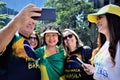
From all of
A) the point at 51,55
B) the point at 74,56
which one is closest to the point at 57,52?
the point at 51,55

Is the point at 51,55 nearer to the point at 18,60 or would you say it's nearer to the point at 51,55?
the point at 51,55

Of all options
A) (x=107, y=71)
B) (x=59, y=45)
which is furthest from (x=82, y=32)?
(x=107, y=71)

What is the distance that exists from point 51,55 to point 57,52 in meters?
0.11

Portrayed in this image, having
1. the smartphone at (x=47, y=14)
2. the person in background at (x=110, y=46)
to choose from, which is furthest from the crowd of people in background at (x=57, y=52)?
the smartphone at (x=47, y=14)

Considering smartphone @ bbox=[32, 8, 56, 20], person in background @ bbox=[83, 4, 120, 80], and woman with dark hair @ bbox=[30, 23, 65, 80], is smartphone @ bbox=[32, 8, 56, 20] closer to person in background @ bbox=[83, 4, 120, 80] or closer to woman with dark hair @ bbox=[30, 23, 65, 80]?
person in background @ bbox=[83, 4, 120, 80]

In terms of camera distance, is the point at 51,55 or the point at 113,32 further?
the point at 51,55

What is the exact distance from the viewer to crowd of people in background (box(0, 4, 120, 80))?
294 cm

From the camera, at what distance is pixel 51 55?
432 centimetres

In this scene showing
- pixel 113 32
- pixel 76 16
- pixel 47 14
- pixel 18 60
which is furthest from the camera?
pixel 76 16

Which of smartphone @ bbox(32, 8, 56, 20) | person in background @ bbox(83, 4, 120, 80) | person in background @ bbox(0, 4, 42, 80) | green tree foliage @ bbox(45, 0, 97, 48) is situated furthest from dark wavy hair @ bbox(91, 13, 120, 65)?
green tree foliage @ bbox(45, 0, 97, 48)

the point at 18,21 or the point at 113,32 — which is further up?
the point at 18,21

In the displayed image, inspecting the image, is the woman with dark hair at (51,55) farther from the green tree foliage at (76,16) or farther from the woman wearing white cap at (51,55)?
the green tree foliage at (76,16)

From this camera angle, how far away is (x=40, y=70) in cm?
406

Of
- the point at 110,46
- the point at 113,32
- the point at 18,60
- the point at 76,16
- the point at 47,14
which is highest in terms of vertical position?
the point at 47,14
